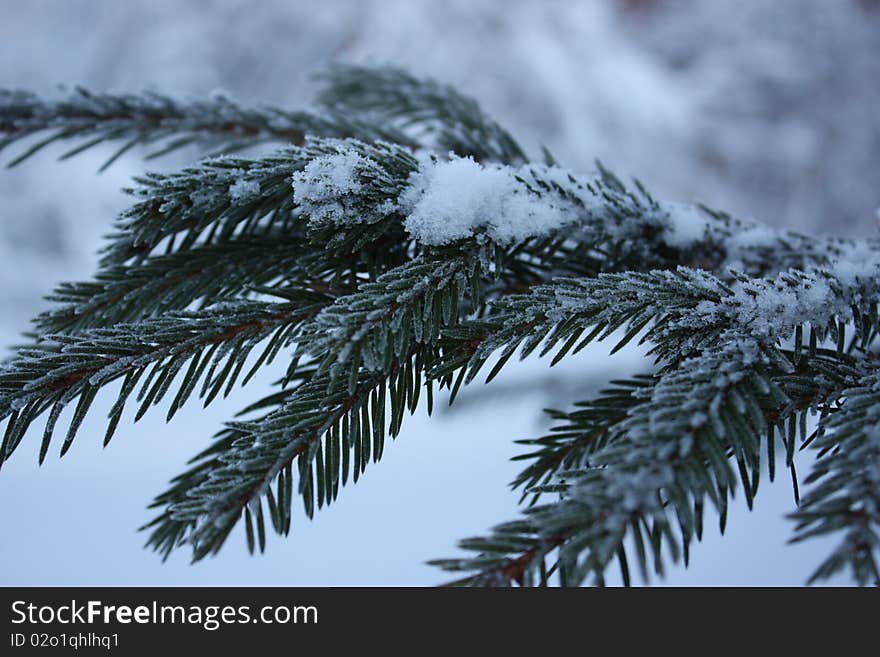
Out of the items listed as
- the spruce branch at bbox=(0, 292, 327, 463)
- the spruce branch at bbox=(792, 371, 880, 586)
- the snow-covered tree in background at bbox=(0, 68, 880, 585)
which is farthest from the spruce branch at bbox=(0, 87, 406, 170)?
the spruce branch at bbox=(792, 371, 880, 586)

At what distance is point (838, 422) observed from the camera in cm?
43

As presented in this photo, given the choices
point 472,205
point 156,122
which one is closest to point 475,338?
point 472,205

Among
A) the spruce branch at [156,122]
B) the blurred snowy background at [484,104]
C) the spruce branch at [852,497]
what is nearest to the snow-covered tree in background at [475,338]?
the spruce branch at [852,497]

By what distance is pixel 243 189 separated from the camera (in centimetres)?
55

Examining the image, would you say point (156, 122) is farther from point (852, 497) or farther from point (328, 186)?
point (852, 497)

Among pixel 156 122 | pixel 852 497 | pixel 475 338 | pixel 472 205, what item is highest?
pixel 156 122

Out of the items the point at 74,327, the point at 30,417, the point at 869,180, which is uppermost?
the point at 869,180

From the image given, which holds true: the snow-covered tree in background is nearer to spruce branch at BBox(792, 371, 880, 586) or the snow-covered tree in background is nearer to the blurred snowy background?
spruce branch at BBox(792, 371, 880, 586)

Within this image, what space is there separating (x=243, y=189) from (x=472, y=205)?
181mm

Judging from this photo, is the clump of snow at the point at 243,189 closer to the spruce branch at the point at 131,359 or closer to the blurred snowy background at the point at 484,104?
the spruce branch at the point at 131,359

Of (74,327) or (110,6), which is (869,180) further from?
(110,6)

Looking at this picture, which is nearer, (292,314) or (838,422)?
(838,422)
